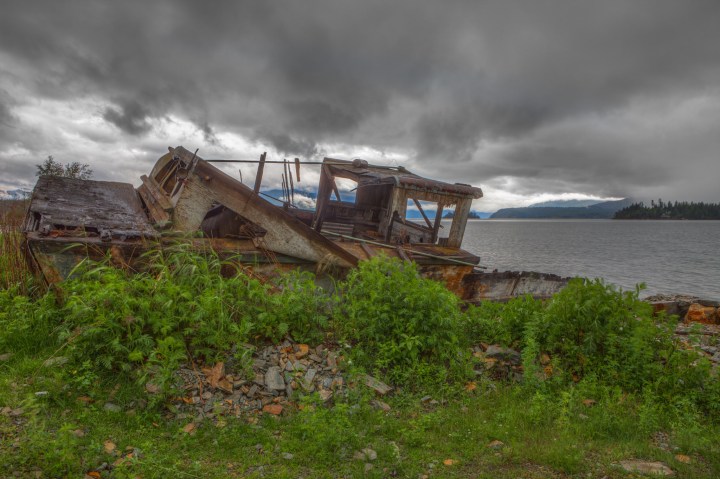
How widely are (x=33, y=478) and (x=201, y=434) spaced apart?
1.04 metres

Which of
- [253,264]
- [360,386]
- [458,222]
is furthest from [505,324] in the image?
[458,222]

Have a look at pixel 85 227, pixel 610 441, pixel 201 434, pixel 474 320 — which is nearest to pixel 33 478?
pixel 201 434

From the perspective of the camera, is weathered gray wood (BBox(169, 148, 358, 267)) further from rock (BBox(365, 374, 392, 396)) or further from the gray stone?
rock (BBox(365, 374, 392, 396))

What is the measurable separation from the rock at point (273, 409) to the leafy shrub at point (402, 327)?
105 centimetres

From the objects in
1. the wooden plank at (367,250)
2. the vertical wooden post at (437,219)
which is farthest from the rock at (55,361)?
the vertical wooden post at (437,219)

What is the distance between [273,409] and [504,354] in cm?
284

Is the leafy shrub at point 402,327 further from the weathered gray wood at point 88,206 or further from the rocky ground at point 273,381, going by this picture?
the weathered gray wood at point 88,206

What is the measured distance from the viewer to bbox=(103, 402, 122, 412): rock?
3.17 metres

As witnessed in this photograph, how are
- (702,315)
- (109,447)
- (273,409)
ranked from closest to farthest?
(109,447), (273,409), (702,315)

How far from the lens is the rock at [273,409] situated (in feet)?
11.3

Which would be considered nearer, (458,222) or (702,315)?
(702,315)

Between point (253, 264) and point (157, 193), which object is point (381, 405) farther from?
point (157, 193)

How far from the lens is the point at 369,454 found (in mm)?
2945

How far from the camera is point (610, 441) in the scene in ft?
10.9
